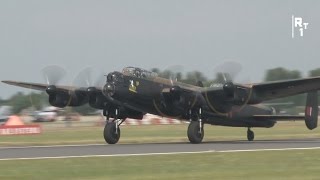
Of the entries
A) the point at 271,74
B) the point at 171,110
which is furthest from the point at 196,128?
the point at 271,74

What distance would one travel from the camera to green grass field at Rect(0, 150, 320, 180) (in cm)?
1917

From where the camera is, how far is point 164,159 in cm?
2448

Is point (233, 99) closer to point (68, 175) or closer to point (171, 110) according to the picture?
point (171, 110)

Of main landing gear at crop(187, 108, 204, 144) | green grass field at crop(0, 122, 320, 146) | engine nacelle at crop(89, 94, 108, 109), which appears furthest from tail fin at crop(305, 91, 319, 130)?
engine nacelle at crop(89, 94, 108, 109)

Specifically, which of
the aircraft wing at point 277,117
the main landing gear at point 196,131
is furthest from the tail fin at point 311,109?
the main landing gear at point 196,131

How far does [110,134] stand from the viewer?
37.9 m

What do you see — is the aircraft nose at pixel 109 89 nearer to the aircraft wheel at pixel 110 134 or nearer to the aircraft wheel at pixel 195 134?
the aircraft wheel at pixel 110 134

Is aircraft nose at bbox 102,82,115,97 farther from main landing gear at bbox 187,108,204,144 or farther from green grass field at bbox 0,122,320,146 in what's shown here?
green grass field at bbox 0,122,320,146

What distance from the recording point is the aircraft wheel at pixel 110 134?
3781 cm

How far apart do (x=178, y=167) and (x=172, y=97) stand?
48.5 feet

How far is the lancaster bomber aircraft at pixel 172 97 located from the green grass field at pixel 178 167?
948 centimetres

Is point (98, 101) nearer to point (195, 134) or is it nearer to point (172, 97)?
point (172, 97)

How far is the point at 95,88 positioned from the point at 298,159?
16.3 meters

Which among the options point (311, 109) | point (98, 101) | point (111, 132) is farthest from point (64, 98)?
point (311, 109)
